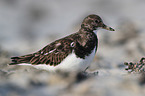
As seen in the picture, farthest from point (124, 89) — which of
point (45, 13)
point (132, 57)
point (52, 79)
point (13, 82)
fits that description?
point (45, 13)

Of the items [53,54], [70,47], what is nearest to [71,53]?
[70,47]

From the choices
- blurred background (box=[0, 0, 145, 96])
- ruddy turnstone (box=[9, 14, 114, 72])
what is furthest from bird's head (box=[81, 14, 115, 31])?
blurred background (box=[0, 0, 145, 96])

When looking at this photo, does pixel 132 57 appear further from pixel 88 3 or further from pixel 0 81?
pixel 88 3

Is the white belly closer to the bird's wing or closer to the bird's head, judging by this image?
the bird's wing

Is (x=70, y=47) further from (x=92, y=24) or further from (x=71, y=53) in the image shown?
(x=92, y=24)

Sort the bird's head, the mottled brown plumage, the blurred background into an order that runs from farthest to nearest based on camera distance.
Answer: the bird's head, the mottled brown plumage, the blurred background

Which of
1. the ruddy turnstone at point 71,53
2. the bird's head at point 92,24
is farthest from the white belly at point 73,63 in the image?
the bird's head at point 92,24
